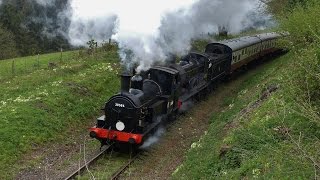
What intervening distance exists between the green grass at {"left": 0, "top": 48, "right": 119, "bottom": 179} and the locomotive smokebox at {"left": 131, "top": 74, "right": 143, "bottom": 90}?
11.6 feet

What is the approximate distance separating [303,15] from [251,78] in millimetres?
11213

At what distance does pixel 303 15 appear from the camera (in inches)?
609

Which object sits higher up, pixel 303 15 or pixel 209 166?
pixel 303 15

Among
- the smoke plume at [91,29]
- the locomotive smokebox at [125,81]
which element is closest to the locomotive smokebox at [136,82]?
the locomotive smokebox at [125,81]

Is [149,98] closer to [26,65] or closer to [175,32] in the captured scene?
[175,32]

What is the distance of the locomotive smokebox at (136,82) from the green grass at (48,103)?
139 inches

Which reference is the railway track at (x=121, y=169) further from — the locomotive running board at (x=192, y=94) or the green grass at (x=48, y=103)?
the locomotive running board at (x=192, y=94)

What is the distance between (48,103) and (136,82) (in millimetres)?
4647

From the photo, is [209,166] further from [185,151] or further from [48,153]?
[48,153]

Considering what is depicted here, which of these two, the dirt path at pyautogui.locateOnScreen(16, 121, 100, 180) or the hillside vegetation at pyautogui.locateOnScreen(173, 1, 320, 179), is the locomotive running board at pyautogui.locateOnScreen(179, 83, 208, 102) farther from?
the dirt path at pyautogui.locateOnScreen(16, 121, 100, 180)

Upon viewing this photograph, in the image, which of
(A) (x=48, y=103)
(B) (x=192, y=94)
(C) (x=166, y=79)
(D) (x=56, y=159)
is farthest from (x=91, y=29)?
(D) (x=56, y=159)

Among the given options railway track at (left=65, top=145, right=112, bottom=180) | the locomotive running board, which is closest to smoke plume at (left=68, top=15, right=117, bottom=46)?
the locomotive running board

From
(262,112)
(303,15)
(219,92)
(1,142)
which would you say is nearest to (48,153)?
(1,142)

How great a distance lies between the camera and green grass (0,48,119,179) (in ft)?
45.1
